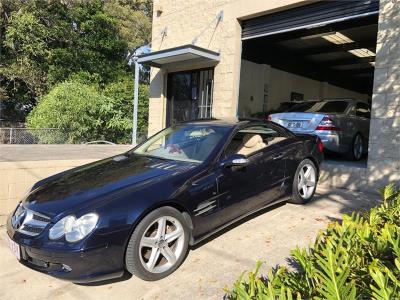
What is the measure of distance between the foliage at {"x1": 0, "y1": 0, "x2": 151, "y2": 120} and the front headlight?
22.9 metres

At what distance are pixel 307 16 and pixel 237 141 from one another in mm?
5309

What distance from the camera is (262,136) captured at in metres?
5.43

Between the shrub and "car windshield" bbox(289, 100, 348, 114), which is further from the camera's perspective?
the shrub

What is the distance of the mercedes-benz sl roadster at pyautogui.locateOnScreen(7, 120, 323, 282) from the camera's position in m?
3.33

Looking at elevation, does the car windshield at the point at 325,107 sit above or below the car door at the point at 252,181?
above

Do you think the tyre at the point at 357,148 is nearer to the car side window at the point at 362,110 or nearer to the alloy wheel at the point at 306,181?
the car side window at the point at 362,110

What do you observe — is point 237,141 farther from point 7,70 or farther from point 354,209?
point 7,70

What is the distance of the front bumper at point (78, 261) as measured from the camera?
10.6ft

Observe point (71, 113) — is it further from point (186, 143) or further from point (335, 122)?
point (186, 143)

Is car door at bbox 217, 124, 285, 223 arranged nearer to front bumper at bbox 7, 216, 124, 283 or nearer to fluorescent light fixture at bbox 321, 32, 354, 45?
front bumper at bbox 7, 216, 124, 283

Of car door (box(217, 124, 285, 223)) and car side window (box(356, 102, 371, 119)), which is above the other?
car side window (box(356, 102, 371, 119))

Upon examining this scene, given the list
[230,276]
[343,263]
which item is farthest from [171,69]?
[343,263]

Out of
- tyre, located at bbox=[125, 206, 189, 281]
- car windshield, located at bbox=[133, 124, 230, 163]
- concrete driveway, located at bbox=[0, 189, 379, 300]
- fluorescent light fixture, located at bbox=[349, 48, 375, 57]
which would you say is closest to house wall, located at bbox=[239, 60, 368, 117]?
fluorescent light fixture, located at bbox=[349, 48, 375, 57]

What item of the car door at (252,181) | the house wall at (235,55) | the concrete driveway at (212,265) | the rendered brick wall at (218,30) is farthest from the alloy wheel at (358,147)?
the car door at (252,181)
